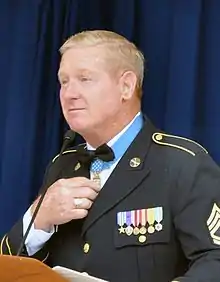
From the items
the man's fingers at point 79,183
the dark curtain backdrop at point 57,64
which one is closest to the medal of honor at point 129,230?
the man's fingers at point 79,183

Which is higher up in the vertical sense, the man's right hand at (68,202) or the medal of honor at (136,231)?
the man's right hand at (68,202)

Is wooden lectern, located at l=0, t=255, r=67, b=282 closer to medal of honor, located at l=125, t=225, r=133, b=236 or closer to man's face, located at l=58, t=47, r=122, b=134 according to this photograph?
medal of honor, located at l=125, t=225, r=133, b=236

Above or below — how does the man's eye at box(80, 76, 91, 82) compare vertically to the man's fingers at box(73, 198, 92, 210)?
above

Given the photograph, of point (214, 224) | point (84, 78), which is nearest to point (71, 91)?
point (84, 78)

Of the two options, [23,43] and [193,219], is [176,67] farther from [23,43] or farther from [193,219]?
[193,219]

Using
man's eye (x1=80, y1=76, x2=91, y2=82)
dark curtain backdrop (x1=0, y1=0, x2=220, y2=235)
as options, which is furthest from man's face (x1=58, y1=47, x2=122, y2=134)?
dark curtain backdrop (x1=0, y1=0, x2=220, y2=235)

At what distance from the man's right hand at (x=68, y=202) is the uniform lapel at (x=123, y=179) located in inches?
0.7

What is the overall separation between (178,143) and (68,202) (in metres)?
0.26

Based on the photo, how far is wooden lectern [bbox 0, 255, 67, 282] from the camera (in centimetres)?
110

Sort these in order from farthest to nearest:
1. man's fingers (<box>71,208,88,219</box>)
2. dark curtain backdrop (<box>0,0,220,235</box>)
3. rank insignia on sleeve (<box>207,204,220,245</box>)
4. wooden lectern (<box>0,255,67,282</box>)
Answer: dark curtain backdrop (<box>0,0,220,235</box>) < man's fingers (<box>71,208,88,219</box>) < rank insignia on sleeve (<box>207,204,220,245</box>) < wooden lectern (<box>0,255,67,282</box>)

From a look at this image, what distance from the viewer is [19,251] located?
1517 mm

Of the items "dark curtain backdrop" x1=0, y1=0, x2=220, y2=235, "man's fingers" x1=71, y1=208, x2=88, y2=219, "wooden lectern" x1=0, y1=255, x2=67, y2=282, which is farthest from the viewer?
"dark curtain backdrop" x1=0, y1=0, x2=220, y2=235

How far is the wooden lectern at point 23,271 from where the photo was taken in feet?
3.62

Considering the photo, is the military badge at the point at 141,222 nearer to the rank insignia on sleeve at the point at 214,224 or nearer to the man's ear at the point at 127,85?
the rank insignia on sleeve at the point at 214,224
